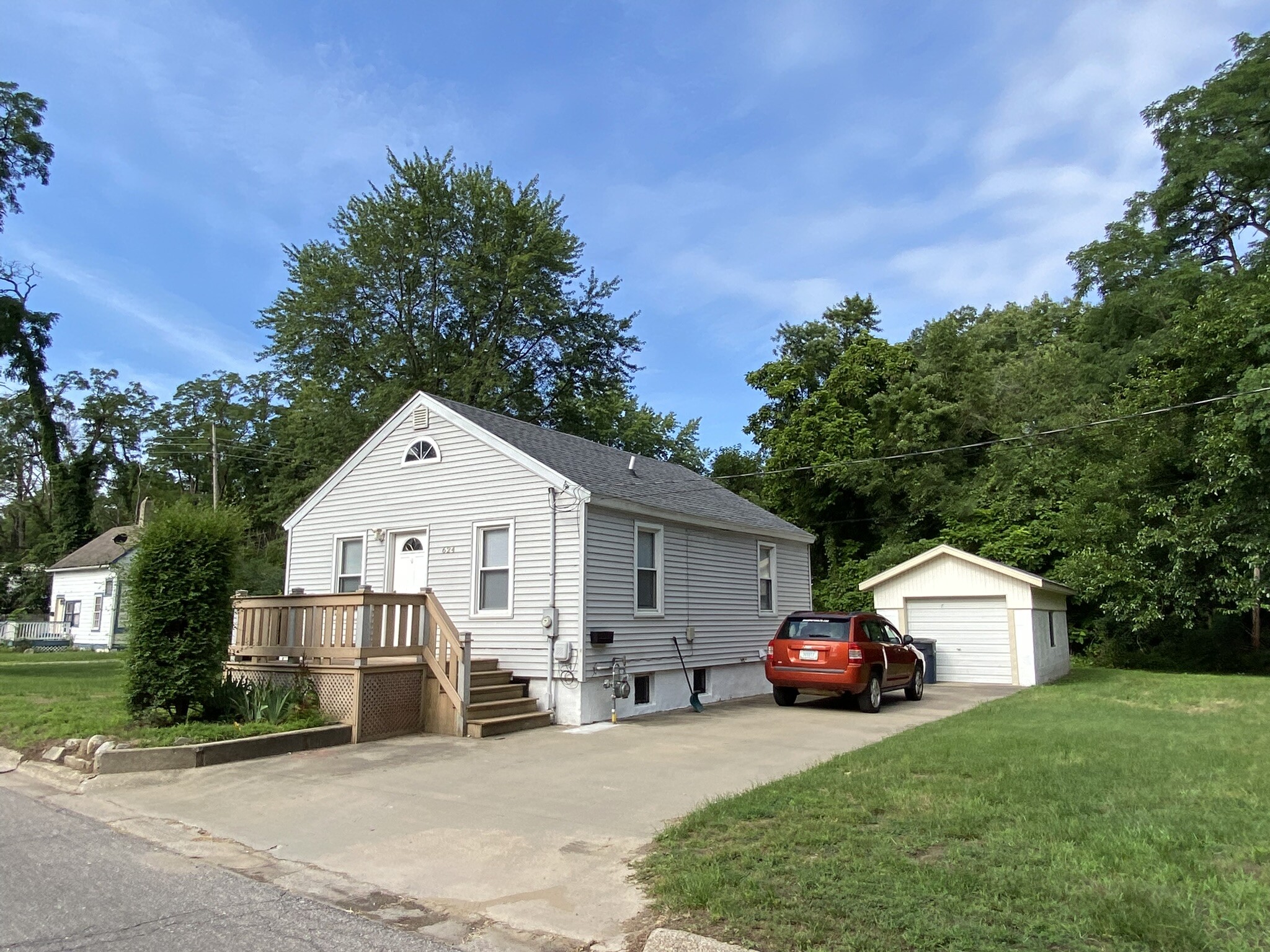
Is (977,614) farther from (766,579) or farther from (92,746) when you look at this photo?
(92,746)

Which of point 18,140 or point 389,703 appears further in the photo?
point 18,140

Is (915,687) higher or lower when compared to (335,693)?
lower

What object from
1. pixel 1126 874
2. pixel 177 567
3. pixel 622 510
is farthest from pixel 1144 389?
pixel 177 567

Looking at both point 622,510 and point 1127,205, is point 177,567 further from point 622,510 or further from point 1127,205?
point 1127,205

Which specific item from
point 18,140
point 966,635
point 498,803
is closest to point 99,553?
point 18,140

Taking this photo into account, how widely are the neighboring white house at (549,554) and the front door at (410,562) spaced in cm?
3

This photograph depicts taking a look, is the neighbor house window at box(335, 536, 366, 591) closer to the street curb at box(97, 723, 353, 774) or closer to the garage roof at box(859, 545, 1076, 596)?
the street curb at box(97, 723, 353, 774)

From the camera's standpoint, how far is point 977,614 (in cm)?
1978

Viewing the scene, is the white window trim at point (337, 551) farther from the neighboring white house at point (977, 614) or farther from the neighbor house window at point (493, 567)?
the neighboring white house at point (977, 614)

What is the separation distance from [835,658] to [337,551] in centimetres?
948

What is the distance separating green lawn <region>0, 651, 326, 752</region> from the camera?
9547 mm

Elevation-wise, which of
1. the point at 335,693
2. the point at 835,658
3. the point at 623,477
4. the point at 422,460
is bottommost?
the point at 335,693

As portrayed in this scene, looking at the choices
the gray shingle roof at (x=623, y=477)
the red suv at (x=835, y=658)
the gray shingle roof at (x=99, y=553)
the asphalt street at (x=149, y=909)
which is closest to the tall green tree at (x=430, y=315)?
the gray shingle roof at (x=99, y=553)

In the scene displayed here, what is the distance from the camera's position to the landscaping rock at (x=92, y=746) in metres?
8.96
